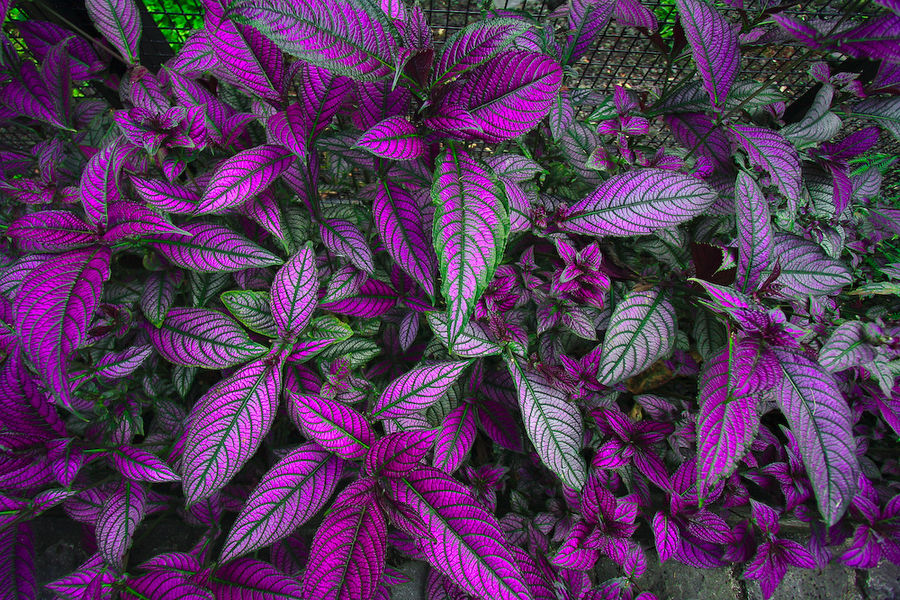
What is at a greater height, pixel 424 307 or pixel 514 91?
pixel 514 91

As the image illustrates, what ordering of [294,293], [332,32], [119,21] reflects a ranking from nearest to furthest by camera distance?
1. [332,32]
2. [294,293]
3. [119,21]

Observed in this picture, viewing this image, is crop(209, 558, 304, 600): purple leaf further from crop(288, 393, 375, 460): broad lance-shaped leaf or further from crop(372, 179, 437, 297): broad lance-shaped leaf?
crop(372, 179, 437, 297): broad lance-shaped leaf

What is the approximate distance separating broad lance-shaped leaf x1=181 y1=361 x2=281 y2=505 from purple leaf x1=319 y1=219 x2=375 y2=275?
340mm

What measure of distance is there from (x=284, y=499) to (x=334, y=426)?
20 centimetres

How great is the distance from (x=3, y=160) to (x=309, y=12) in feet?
4.42

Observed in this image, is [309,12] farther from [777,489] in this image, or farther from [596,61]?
[596,61]

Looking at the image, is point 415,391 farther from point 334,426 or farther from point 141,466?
point 141,466

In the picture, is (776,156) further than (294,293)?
Yes

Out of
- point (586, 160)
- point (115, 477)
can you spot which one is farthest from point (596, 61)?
point (115, 477)

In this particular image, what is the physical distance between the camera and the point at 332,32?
32.6 inches

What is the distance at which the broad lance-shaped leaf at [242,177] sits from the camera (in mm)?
928

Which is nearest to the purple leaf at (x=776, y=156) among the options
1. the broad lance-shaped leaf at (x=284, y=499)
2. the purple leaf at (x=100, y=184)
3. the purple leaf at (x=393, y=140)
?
the purple leaf at (x=393, y=140)

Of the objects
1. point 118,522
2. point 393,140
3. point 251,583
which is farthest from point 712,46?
point 118,522

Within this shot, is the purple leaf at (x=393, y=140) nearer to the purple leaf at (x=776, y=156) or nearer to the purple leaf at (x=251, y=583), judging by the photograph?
the purple leaf at (x=776, y=156)
